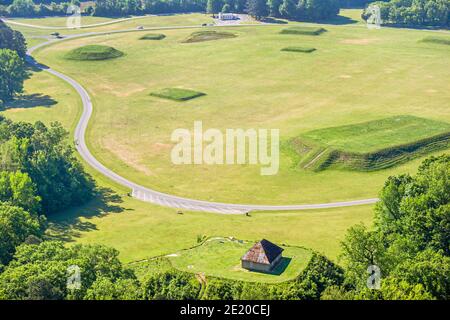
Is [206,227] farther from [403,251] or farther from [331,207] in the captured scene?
[403,251]

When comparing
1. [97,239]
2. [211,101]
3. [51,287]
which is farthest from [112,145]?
[51,287]

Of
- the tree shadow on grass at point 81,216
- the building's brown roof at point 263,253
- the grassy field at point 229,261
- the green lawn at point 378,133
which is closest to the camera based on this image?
the grassy field at point 229,261

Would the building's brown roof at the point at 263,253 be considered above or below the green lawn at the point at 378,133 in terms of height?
below

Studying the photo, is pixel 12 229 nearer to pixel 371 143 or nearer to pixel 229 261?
pixel 229 261

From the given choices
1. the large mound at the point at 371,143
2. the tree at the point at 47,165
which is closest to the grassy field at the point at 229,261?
the tree at the point at 47,165

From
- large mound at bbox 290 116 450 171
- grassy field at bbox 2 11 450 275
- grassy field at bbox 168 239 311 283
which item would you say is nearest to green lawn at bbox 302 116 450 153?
large mound at bbox 290 116 450 171

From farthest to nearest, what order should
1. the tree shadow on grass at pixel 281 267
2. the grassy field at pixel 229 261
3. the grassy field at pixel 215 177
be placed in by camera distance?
the grassy field at pixel 215 177 < the tree shadow on grass at pixel 281 267 < the grassy field at pixel 229 261

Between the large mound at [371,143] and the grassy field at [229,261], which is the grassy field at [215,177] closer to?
the grassy field at [229,261]

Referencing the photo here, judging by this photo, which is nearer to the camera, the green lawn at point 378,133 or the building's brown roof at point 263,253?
the building's brown roof at point 263,253
